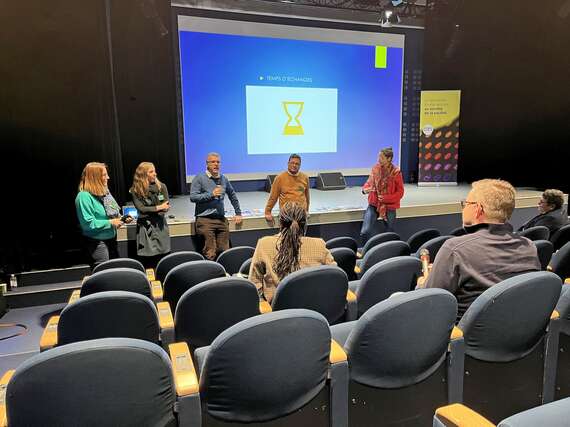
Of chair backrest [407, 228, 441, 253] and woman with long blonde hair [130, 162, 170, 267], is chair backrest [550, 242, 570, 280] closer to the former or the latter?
chair backrest [407, 228, 441, 253]

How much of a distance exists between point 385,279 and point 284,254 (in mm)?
594

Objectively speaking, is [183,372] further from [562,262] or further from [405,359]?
[562,262]

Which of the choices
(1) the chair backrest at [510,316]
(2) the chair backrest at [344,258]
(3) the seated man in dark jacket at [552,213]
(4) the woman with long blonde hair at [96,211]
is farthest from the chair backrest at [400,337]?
(3) the seated man in dark jacket at [552,213]

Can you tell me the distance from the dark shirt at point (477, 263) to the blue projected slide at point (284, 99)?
5947 mm

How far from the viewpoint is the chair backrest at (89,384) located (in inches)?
41.9

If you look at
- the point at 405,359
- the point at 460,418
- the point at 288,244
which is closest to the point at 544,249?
the point at 288,244

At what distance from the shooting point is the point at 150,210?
13.1 feet

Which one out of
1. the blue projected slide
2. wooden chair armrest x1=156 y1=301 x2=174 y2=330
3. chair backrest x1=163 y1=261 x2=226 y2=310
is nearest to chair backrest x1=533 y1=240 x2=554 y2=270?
chair backrest x1=163 y1=261 x2=226 y2=310

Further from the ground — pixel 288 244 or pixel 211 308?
pixel 288 244

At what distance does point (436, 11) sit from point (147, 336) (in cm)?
898

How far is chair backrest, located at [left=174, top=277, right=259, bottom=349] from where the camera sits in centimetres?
189

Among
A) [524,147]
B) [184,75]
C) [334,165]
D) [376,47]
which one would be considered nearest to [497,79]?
[524,147]

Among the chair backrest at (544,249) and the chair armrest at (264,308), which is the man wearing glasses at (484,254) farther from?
the chair backrest at (544,249)

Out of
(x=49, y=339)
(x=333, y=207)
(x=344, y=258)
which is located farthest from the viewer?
(x=333, y=207)
